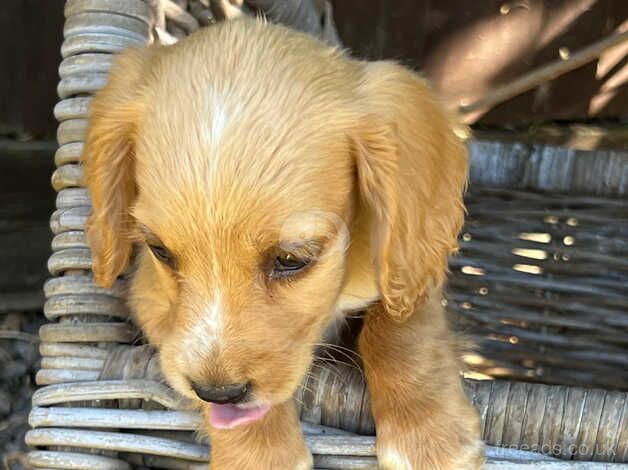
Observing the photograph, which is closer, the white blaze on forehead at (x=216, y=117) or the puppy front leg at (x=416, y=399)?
the white blaze on forehead at (x=216, y=117)

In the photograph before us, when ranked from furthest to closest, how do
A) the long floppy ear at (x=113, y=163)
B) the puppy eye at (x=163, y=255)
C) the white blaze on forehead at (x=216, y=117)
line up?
the long floppy ear at (x=113, y=163)
the puppy eye at (x=163, y=255)
the white blaze on forehead at (x=216, y=117)

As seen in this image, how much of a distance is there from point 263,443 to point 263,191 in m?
0.52

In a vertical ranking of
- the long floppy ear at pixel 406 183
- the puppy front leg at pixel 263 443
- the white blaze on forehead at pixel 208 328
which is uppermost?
the long floppy ear at pixel 406 183

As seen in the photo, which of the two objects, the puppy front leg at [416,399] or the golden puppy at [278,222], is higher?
the golden puppy at [278,222]

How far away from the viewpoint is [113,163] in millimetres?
1576

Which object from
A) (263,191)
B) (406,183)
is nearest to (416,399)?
(406,183)

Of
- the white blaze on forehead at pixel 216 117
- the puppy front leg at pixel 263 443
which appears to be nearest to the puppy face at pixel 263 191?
the white blaze on forehead at pixel 216 117

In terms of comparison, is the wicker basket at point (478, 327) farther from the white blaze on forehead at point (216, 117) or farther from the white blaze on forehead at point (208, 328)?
the white blaze on forehead at point (216, 117)

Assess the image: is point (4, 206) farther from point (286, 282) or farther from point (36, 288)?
point (286, 282)

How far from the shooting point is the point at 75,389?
1.61m

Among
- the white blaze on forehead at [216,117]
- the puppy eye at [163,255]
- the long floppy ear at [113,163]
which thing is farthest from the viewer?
the long floppy ear at [113,163]

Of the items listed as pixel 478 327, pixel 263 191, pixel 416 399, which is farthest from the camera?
pixel 478 327

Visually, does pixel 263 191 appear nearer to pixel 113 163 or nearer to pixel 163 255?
pixel 163 255

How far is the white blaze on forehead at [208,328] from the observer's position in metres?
1.32
